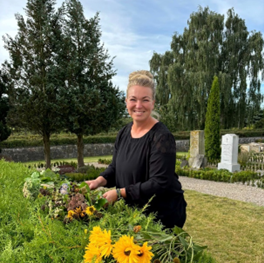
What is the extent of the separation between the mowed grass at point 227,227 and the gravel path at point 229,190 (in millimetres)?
598

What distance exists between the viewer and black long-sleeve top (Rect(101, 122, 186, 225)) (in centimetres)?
180

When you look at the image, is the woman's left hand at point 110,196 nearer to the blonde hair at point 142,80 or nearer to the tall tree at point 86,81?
the blonde hair at point 142,80

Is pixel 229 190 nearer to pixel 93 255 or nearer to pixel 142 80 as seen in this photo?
pixel 142 80

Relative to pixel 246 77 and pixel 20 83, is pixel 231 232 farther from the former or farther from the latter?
pixel 246 77

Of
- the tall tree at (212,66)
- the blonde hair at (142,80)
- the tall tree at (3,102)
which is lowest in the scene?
the blonde hair at (142,80)

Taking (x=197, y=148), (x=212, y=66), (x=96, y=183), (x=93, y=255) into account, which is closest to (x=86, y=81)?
(x=197, y=148)

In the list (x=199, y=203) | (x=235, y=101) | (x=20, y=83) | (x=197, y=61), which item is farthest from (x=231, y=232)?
(x=235, y=101)

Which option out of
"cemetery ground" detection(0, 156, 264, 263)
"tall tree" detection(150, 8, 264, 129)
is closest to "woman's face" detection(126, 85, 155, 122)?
"cemetery ground" detection(0, 156, 264, 263)

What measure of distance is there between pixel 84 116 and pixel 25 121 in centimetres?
247

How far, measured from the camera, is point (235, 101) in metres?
23.4

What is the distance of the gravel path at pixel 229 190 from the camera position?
25.3 feet

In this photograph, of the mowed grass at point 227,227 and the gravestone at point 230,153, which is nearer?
the mowed grass at point 227,227


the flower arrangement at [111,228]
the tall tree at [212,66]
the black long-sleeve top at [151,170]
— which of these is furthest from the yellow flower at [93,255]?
the tall tree at [212,66]

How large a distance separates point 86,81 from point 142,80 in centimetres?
1007
